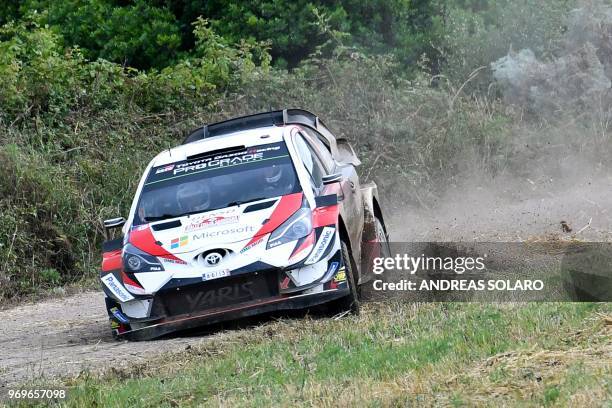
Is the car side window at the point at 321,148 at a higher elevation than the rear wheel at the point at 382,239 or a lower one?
higher

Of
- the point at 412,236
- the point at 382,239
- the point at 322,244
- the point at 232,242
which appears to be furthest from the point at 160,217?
the point at 412,236

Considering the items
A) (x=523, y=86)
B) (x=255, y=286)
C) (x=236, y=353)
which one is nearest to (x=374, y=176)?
(x=523, y=86)

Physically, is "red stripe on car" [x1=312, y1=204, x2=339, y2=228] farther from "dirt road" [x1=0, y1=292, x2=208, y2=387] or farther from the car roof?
"dirt road" [x1=0, y1=292, x2=208, y2=387]

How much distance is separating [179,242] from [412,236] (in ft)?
21.5

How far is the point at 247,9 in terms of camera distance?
2472cm

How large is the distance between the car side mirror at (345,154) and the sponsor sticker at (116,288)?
3665mm

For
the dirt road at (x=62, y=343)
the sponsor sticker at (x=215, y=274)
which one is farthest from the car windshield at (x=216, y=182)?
the dirt road at (x=62, y=343)

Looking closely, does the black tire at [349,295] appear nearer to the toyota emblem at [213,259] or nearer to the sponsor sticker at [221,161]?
the toyota emblem at [213,259]

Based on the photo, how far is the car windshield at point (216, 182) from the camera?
1069 cm

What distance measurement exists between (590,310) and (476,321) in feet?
2.71

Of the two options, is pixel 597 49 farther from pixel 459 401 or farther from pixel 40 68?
pixel 459 401

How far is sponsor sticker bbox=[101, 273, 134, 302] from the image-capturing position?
10008 millimetres

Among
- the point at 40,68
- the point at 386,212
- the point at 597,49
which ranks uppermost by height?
the point at 40,68

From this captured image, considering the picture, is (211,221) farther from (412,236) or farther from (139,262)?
(412,236)
